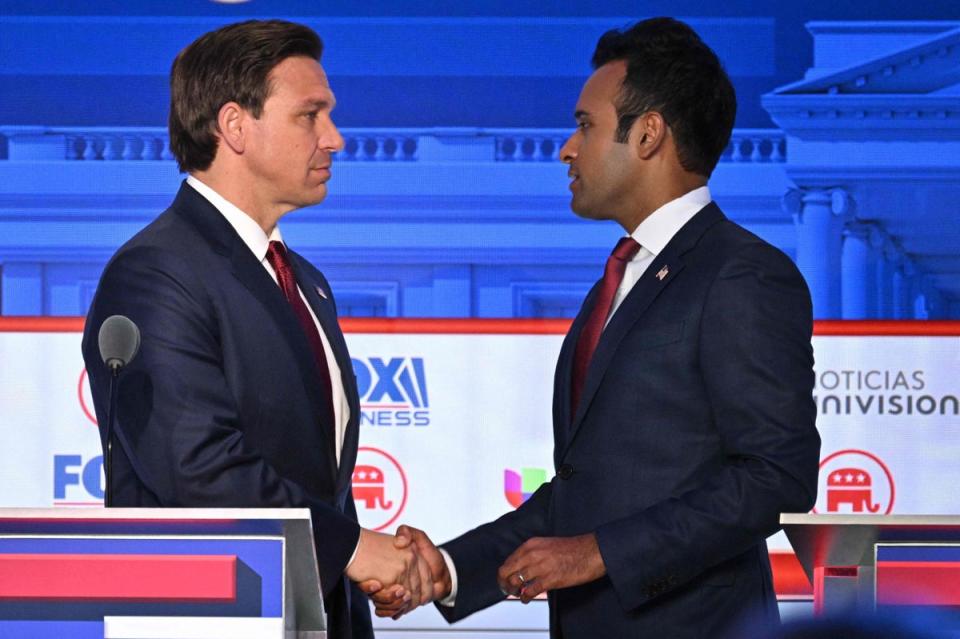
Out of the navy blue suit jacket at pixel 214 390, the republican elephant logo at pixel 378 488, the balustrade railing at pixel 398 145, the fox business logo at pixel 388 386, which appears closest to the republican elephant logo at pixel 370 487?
the republican elephant logo at pixel 378 488

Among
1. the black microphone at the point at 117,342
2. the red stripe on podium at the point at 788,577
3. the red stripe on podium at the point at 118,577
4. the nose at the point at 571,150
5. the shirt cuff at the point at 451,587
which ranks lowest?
the red stripe on podium at the point at 788,577

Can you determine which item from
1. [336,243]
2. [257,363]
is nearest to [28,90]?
[336,243]

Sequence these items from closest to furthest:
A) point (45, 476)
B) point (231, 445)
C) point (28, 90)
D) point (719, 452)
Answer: point (231, 445) → point (719, 452) → point (45, 476) → point (28, 90)

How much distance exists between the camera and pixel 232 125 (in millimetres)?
2596

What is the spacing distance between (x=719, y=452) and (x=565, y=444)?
10.9 inches

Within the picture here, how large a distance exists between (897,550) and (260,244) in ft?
3.95

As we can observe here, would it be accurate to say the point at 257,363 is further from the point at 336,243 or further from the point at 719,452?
the point at 336,243

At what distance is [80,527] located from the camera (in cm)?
182

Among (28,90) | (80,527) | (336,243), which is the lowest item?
(80,527)

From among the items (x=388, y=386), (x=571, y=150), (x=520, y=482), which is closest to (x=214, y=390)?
(x=571, y=150)

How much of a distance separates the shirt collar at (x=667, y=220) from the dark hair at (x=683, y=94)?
65mm

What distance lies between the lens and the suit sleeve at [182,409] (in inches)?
88.0

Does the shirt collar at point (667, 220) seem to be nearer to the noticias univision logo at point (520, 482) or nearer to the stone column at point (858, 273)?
the noticias univision logo at point (520, 482)

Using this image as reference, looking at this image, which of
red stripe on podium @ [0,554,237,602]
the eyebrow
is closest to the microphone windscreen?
red stripe on podium @ [0,554,237,602]
